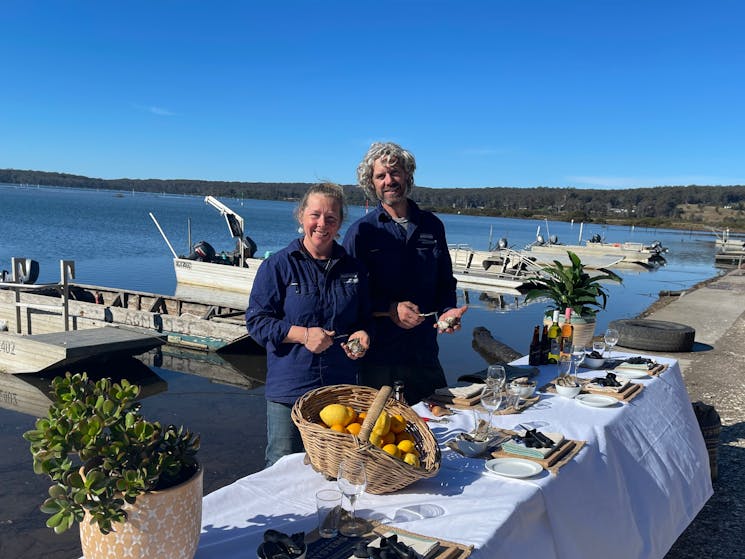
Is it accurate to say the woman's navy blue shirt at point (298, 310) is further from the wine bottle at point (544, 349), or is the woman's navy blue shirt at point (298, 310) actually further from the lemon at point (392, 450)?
the wine bottle at point (544, 349)

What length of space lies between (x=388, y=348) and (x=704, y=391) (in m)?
4.89

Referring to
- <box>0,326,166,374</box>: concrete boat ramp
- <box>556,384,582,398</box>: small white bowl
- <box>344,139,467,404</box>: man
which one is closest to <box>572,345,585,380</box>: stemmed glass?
<box>556,384,582,398</box>: small white bowl

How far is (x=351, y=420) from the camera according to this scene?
2.13m

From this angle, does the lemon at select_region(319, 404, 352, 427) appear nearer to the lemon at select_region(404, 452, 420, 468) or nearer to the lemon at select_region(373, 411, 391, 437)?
the lemon at select_region(373, 411, 391, 437)

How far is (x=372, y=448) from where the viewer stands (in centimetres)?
184

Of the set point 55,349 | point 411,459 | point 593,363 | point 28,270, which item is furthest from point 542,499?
point 28,270

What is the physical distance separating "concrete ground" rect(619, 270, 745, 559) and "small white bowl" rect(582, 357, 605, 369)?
3.75 feet

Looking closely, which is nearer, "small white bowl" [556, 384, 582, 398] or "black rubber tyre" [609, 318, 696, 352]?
"small white bowl" [556, 384, 582, 398]

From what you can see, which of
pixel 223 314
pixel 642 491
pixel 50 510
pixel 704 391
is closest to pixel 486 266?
pixel 223 314

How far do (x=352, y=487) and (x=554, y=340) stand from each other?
252 cm

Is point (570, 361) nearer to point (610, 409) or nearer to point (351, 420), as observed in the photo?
point (610, 409)

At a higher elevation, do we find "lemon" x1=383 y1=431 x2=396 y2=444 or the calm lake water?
"lemon" x1=383 y1=431 x2=396 y2=444

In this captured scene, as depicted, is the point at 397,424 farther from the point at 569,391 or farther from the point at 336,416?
the point at 569,391

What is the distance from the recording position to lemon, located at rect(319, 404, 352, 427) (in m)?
2.10
